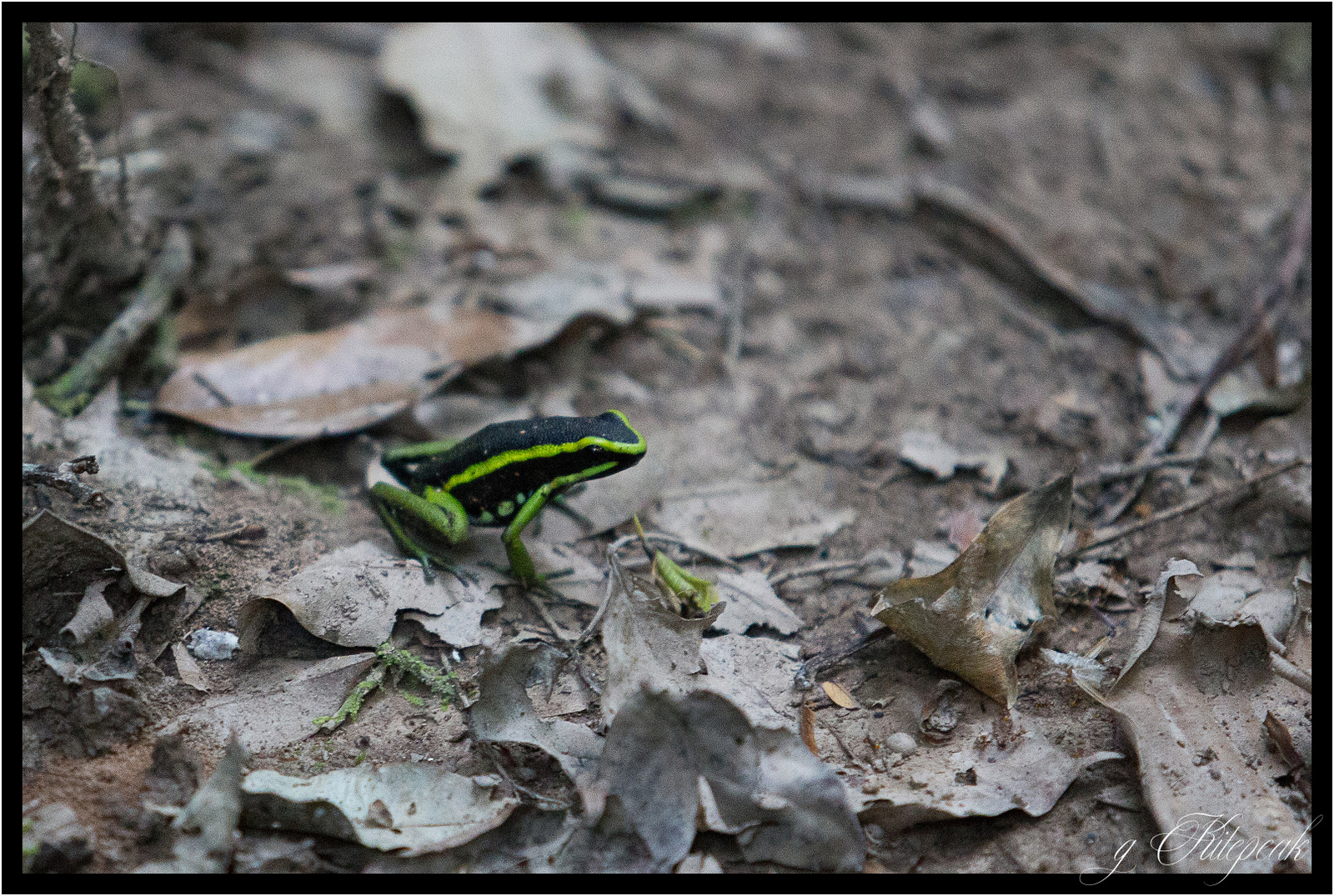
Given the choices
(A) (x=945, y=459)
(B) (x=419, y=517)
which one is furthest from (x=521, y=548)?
(A) (x=945, y=459)

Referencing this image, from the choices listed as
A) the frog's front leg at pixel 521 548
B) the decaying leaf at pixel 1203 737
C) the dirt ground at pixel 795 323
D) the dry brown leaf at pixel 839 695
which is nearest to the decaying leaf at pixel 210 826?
Answer: the dirt ground at pixel 795 323

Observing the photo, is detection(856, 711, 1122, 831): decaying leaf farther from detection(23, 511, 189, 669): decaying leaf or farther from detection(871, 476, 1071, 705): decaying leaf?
detection(23, 511, 189, 669): decaying leaf

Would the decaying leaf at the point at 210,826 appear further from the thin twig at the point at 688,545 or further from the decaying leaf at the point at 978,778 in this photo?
the decaying leaf at the point at 978,778

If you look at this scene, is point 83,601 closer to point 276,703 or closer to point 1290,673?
point 276,703

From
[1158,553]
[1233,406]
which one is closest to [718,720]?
[1158,553]

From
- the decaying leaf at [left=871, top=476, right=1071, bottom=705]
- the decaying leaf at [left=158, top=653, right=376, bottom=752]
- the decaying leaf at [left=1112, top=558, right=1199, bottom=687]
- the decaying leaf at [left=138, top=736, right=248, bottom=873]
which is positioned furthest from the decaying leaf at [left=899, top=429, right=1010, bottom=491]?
the decaying leaf at [left=138, top=736, right=248, bottom=873]
